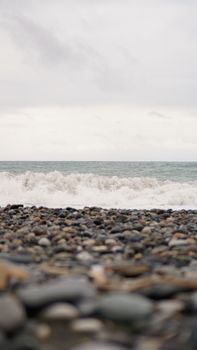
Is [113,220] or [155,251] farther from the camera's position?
[113,220]

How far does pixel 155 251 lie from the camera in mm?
4145

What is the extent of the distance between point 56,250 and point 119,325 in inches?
78.5

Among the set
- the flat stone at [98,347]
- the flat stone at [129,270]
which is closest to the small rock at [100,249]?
the flat stone at [129,270]

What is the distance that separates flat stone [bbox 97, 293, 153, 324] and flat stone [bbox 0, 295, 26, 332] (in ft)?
1.18

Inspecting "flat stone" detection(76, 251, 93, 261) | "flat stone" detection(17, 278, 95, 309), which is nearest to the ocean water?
"flat stone" detection(76, 251, 93, 261)

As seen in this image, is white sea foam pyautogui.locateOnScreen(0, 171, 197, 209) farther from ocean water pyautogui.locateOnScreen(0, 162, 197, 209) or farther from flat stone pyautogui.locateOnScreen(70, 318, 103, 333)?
flat stone pyautogui.locateOnScreen(70, 318, 103, 333)

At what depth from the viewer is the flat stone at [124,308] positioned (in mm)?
2219

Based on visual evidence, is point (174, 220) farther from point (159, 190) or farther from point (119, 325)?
point (159, 190)

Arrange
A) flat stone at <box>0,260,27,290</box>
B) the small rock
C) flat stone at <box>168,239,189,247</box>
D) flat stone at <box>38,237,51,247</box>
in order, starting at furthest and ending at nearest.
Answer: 1. flat stone at <box>38,237,51,247</box>
2. flat stone at <box>168,239,189,247</box>
3. the small rock
4. flat stone at <box>0,260,27,290</box>

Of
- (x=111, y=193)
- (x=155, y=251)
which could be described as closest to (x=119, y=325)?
(x=155, y=251)

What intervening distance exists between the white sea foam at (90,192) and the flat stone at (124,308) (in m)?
10.2

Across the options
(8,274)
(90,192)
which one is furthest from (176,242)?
(90,192)

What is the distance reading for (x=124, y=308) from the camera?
225 cm

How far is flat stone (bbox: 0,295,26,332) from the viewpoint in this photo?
2.12 m
